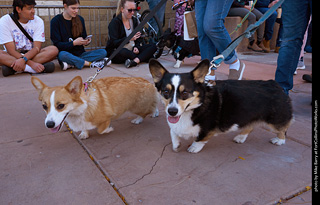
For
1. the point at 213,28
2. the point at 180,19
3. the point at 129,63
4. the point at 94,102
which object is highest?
the point at 213,28

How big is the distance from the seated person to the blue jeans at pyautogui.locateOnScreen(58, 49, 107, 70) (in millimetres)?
438

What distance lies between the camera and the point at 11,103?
12.2ft

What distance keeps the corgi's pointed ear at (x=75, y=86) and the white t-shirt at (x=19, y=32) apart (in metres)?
3.71

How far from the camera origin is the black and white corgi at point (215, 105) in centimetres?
219

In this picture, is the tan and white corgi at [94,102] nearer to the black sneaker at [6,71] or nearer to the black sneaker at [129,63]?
the black sneaker at [129,63]

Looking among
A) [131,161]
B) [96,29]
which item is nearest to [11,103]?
[131,161]

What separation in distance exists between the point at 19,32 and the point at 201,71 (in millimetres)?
4781

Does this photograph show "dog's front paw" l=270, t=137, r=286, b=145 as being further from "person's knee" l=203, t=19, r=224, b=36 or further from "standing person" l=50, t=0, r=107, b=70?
"standing person" l=50, t=0, r=107, b=70

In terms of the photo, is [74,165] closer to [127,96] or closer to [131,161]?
[131,161]

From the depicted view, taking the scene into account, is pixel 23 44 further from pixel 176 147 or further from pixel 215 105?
pixel 215 105

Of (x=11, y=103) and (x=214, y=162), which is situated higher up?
(x=214, y=162)

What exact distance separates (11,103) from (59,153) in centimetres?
190

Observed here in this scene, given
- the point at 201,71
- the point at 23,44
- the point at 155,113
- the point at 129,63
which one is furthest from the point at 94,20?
the point at 201,71

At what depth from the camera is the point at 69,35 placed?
5.93 metres
